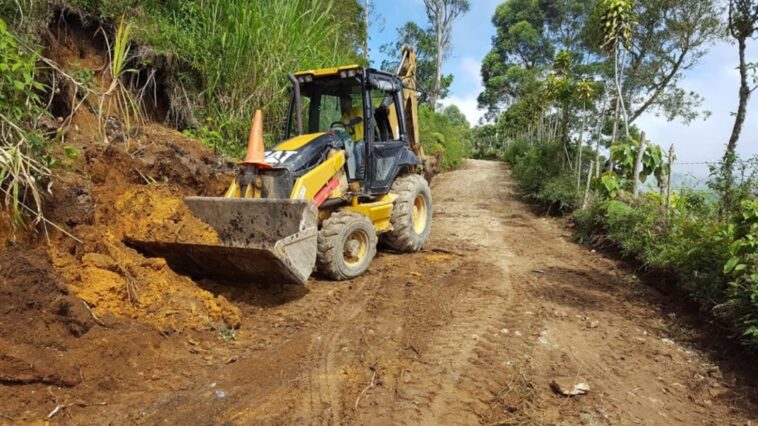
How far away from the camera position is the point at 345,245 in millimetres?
5801

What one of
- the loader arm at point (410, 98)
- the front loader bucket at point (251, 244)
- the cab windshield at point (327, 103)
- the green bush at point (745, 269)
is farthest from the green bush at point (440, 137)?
the green bush at point (745, 269)

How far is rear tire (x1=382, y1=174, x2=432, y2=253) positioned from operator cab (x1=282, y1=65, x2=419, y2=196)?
24cm

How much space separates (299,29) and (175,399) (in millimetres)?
7265

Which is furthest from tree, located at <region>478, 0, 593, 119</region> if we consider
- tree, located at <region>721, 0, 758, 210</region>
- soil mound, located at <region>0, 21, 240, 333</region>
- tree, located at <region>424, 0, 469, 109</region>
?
soil mound, located at <region>0, 21, 240, 333</region>

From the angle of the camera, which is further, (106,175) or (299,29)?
(299,29)

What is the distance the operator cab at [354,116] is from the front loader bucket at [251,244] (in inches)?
47.2

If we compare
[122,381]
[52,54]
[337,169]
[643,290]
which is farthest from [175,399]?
[52,54]

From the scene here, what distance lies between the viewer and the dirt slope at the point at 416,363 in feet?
Result: 10.3

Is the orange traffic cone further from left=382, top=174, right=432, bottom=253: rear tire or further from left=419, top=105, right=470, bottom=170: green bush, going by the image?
left=419, top=105, right=470, bottom=170: green bush

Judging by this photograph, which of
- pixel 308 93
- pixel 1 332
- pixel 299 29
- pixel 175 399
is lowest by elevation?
pixel 175 399

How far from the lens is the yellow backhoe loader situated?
4.79 m

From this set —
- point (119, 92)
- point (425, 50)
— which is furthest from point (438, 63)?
point (119, 92)

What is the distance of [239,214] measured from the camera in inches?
200

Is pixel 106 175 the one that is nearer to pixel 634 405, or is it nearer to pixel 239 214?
pixel 239 214
